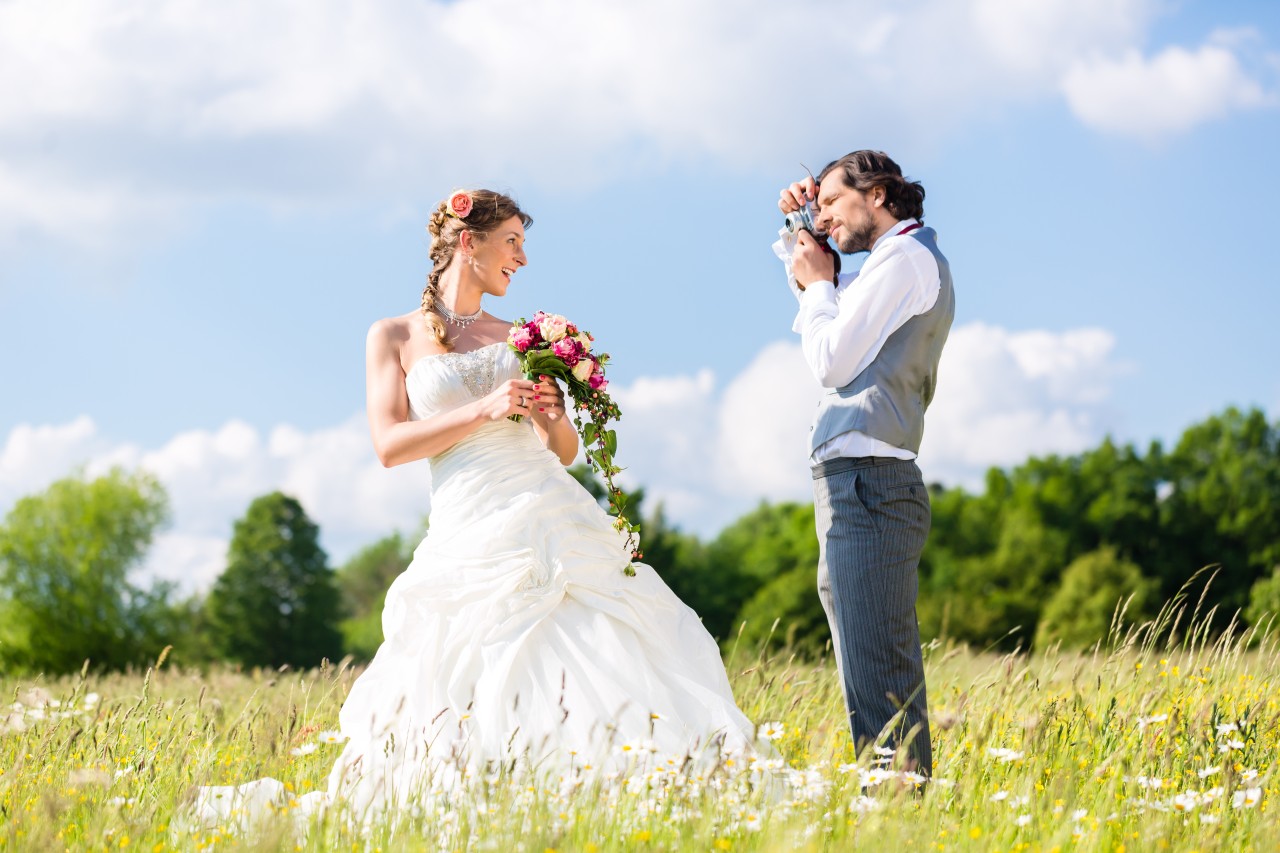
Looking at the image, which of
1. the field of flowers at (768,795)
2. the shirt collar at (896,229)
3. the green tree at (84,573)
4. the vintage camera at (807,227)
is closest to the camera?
the field of flowers at (768,795)

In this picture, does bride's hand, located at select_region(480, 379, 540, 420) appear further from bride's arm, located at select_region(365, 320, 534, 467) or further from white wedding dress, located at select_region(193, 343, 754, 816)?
white wedding dress, located at select_region(193, 343, 754, 816)

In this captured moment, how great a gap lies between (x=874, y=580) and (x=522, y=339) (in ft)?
6.83

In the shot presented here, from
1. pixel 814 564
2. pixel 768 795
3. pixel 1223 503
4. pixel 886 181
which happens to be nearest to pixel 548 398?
pixel 886 181

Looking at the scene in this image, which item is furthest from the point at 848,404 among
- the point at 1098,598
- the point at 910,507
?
the point at 1098,598

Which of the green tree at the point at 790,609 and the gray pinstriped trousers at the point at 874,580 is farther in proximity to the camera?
the green tree at the point at 790,609

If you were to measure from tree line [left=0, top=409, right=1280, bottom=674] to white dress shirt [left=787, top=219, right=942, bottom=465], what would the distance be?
36446mm

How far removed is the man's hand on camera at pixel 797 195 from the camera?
4953 mm

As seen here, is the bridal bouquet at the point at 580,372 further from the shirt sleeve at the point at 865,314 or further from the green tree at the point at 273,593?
the green tree at the point at 273,593

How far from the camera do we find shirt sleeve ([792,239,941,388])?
4461 mm

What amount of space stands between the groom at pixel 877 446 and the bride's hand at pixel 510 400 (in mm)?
1441

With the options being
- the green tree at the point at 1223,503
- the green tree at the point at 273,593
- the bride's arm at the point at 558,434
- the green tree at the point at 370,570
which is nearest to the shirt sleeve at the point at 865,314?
the bride's arm at the point at 558,434

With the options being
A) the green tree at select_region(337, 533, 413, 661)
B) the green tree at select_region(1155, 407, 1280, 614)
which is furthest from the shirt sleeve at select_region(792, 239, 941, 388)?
the green tree at select_region(337, 533, 413, 661)

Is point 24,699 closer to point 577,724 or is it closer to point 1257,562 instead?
point 577,724

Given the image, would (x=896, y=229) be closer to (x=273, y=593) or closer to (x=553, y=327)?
(x=553, y=327)
